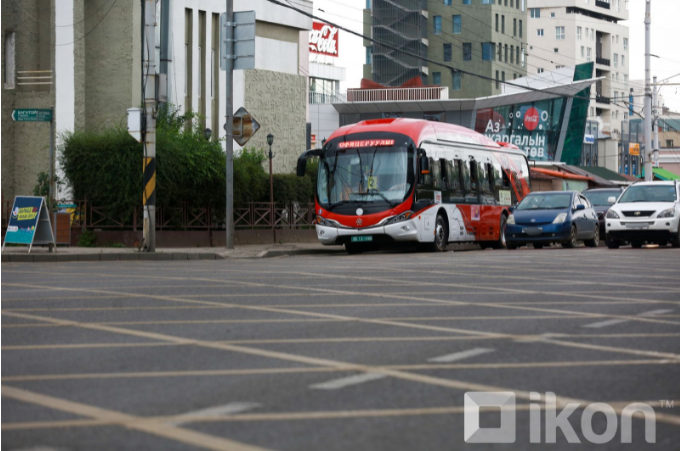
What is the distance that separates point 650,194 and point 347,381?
21.3 m

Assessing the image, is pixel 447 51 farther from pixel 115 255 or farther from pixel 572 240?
pixel 115 255

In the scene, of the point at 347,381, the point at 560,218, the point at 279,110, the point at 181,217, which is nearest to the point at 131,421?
the point at 347,381

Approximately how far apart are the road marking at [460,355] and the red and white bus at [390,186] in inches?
681

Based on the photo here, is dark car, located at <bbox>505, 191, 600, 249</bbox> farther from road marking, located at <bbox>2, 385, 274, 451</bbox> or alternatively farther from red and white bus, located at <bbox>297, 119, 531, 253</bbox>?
road marking, located at <bbox>2, 385, 274, 451</bbox>

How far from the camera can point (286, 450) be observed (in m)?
5.04

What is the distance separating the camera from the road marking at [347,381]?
662 centimetres

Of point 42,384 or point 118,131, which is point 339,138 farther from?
point 42,384

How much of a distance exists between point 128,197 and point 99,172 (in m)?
1.15

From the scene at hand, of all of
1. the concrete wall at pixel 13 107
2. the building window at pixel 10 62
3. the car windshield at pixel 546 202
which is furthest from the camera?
the concrete wall at pixel 13 107

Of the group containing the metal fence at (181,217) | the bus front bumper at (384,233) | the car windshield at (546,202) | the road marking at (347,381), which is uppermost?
the car windshield at (546,202)

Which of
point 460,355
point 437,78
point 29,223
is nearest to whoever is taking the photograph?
point 460,355

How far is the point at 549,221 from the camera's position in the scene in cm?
2734

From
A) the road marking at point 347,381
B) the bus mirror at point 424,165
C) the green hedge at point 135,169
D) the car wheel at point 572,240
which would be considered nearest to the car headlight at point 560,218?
the car wheel at point 572,240

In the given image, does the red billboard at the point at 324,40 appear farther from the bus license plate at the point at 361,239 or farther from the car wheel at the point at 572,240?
the bus license plate at the point at 361,239
